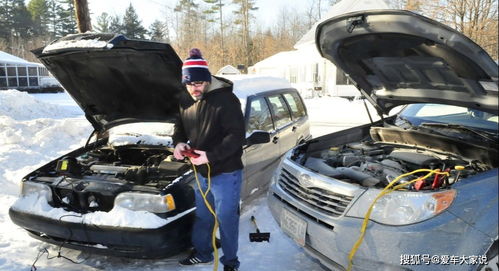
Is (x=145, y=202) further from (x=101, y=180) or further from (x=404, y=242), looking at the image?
(x=404, y=242)

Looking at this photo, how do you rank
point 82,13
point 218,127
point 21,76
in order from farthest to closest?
point 21,76 → point 82,13 → point 218,127

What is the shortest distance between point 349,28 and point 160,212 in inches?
87.1

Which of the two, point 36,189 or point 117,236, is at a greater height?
point 36,189

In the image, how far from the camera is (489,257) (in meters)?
2.29

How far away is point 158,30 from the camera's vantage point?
2234 inches

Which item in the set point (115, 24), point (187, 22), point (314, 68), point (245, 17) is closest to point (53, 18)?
point (115, 24)

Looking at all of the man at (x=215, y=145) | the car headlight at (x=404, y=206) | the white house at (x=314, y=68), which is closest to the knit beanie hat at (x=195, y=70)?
the man at (x=215, y=145)

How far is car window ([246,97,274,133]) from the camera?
444cm

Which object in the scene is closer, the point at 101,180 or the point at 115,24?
the point at 101,180

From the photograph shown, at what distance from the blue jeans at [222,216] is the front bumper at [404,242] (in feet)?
2.79

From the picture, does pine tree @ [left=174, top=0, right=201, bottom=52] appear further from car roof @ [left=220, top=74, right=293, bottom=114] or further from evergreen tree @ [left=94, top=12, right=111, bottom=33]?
car roof @ [left=220, top=74, right=293, bottom=114]

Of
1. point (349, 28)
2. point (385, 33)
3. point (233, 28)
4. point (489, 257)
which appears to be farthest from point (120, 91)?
point (233, 28)

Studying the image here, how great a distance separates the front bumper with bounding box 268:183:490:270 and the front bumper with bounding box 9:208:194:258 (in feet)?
4.19

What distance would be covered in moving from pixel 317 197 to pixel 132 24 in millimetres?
57617
